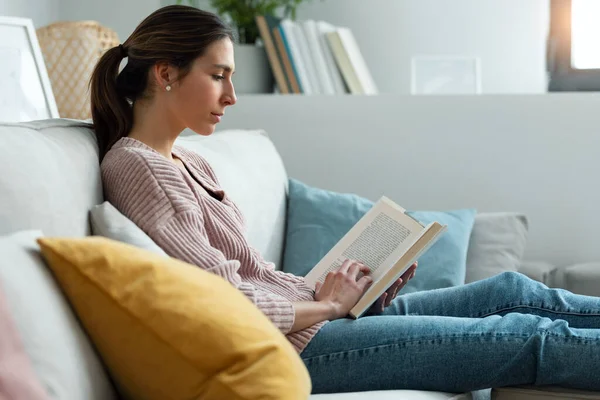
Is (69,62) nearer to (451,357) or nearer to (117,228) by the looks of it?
(117,228)

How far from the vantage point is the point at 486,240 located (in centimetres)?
248

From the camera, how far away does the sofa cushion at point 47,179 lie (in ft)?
4.25

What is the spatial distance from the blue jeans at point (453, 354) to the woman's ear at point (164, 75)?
20.5 inches

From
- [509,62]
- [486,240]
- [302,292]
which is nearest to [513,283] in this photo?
[302,292]

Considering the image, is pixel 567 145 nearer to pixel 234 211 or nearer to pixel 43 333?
pixel 234 211

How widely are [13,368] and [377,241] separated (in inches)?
38.8

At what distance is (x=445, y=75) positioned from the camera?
3119 millimetres


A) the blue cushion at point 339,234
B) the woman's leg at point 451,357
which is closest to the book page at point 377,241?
the woman's leg at point 451,357

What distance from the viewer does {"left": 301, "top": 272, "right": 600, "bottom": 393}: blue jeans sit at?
150cm

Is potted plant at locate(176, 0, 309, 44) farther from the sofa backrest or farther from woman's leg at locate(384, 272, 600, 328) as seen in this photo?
woman's leg at locate(384, 272, 600, 328)

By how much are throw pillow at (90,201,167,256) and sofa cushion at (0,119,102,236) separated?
0.07 ft

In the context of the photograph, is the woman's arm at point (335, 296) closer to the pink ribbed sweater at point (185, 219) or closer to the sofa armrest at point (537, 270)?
the pink ribbed sweater at point (185, 219)

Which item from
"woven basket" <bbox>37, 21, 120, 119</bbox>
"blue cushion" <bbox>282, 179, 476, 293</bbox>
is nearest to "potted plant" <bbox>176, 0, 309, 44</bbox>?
"woven basket" <bbox>37, 21, 120, 119</bbox>

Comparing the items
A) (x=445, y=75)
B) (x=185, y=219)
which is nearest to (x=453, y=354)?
(x=185, y=219)
